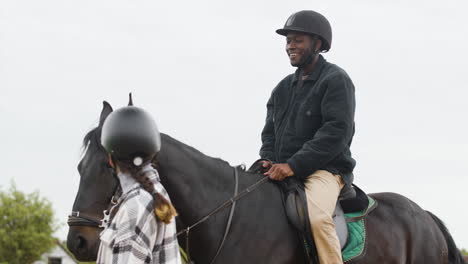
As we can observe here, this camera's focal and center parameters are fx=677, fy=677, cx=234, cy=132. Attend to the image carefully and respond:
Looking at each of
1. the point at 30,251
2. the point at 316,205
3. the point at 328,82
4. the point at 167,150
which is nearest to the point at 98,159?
the point at 167,150

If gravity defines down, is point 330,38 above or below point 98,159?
above

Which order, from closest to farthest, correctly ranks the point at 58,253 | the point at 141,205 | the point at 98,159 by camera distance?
the point at 141,205, the point at 98,159, the point at 58,253

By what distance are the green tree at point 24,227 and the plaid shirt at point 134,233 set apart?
2493 inches

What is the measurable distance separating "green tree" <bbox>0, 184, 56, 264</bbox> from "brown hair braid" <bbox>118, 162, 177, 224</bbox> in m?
63.3

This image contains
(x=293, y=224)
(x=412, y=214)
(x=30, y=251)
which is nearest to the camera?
(x=293, y=224)

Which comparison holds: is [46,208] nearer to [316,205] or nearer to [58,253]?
[58,253]

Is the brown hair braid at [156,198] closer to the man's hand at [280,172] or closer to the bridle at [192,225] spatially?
the bridle at [192,225]

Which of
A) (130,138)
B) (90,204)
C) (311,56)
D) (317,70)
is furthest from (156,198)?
(311,56)

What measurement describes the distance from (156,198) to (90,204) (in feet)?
5.00

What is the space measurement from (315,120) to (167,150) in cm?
176

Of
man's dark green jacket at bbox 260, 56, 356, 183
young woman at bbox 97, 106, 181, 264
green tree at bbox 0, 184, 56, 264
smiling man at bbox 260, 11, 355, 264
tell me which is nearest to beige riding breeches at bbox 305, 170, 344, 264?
smiling man at bbox 260, 11, 355, 264

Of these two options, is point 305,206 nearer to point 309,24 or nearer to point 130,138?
point 309,24

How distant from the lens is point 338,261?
6219 mm

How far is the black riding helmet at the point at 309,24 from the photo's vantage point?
6980 mm
